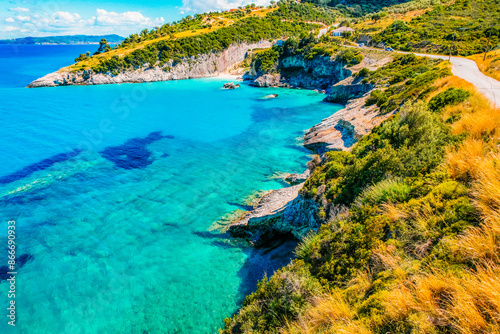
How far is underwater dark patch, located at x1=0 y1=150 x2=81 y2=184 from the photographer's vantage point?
1113 inches

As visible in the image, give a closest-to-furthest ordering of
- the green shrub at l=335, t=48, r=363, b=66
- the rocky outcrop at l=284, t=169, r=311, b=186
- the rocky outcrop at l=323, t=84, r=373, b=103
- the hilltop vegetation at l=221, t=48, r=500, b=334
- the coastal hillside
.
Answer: the hilltop vegetation at l=221, t=48, r=500, b=334 → the rocky outcrop at l=284, t=169, r=311, b=186 → the rocky outcrop at l=323, t=84, r=373, b=103 → the green shrub at l=335, t=48, r=363, b=66 → the coastal hillside

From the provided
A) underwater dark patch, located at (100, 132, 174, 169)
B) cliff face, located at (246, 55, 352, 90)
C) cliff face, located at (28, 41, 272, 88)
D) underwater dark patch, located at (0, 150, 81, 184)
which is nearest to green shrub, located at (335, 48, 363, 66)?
cliff face, located at (246, 55, 352, 90)

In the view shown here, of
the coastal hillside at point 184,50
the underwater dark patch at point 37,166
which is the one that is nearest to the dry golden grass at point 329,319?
the underwater dark patch at point 37,166

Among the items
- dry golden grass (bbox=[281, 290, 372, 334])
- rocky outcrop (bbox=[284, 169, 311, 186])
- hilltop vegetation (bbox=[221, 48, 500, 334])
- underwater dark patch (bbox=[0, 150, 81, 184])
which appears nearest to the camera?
hilltop vegetation (bbox=[221, 48, 500, 334])

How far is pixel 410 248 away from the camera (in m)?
6.62

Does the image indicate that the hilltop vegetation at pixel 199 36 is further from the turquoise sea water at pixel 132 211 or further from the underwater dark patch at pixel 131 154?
the underwater dark patch at pixel 131 154

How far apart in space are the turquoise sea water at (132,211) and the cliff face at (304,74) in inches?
1241

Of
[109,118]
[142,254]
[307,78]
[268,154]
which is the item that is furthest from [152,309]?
[307,78]

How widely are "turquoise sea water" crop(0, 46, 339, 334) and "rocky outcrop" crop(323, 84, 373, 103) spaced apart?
1230 centimetres

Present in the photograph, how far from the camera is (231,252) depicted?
18.0 m

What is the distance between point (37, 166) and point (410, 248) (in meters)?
41.0

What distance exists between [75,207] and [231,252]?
55.5ft

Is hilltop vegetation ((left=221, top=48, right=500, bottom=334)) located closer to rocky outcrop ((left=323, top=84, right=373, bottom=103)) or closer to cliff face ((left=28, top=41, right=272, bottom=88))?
rocky outcrop ((left=323, top=84, right=373, bottom=103))

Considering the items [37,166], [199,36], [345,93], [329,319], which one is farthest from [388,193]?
[199,36]
